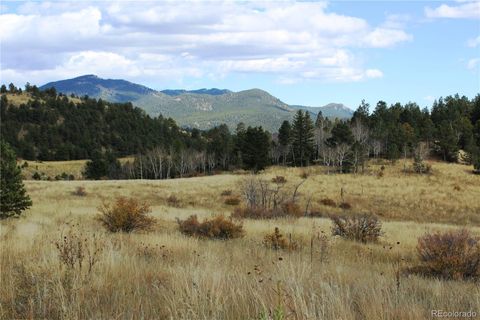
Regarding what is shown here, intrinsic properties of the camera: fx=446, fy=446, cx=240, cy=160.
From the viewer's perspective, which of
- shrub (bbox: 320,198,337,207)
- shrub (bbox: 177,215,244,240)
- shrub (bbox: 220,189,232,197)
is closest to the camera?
shrub (bbox: 177,215,244,240)

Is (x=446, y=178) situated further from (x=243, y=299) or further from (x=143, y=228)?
(x=243, y=299)

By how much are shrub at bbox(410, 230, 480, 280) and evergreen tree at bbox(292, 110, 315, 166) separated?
78932mm

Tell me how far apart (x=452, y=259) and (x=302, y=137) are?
81175mm

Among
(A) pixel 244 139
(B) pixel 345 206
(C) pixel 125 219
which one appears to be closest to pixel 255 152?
(A) pixel 244 139

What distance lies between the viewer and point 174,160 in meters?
101

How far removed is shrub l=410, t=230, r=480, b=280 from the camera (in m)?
7.59

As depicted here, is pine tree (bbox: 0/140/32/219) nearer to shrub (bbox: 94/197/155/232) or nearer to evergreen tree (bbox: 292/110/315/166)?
shrub (bbox: 94/197/155/232)

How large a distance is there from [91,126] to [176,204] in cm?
14664

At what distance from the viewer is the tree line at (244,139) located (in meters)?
78.6

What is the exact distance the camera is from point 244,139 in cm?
8162

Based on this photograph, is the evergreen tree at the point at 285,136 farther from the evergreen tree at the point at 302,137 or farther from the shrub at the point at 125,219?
the shrub at the point at 125,219

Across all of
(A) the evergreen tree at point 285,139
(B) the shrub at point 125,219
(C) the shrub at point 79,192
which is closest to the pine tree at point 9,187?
(B) the shrub at point 125,219

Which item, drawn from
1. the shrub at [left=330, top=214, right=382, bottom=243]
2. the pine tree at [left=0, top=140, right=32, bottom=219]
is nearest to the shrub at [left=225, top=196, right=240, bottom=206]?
the pine tree at [left=0, top=140, right=32, bottom=219]

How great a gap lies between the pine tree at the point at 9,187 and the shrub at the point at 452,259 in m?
16.2
